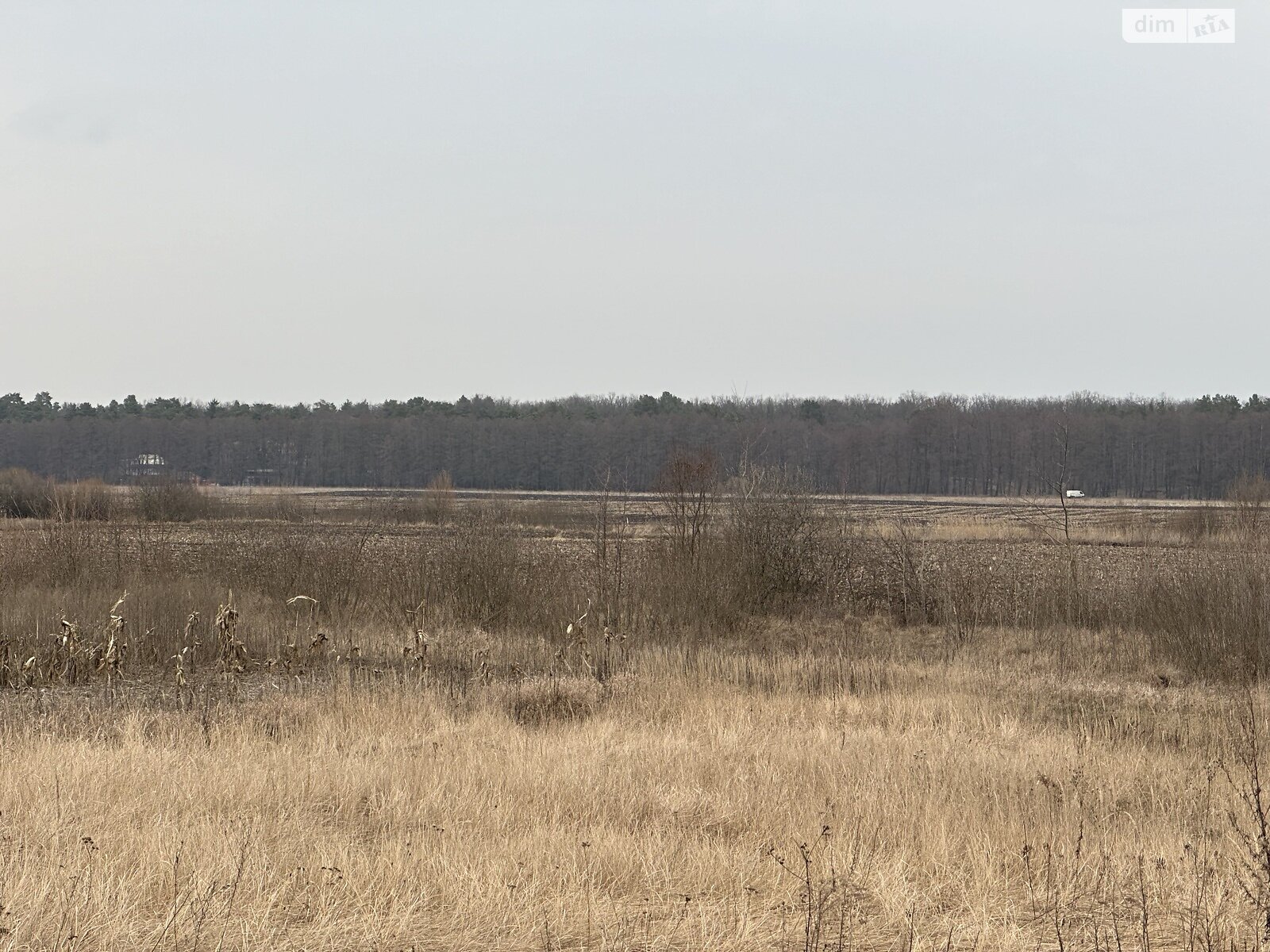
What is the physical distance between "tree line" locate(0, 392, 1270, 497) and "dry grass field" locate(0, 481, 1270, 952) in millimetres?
70367

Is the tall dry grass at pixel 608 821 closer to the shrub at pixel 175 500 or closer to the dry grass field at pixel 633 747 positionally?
the dry grass field at pixel 633 747

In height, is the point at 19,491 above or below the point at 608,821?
above

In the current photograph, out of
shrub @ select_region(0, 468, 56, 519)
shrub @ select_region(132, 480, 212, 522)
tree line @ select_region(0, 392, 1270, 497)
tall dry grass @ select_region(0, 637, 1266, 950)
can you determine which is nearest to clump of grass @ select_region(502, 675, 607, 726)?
tall dry grass @ select_region(0, 637, 1266, 950)

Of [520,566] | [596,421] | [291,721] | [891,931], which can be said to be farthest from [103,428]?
[891,931]

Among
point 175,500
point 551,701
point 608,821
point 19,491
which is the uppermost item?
point 19,491

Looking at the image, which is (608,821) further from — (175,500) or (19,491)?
(19,491)

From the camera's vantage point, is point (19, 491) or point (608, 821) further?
point (19, 491)

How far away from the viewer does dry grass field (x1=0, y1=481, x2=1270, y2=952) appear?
5309 millimetres

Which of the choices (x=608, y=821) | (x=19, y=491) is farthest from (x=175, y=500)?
(x=608, y=821)

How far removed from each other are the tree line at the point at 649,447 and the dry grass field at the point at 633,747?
70.4 m

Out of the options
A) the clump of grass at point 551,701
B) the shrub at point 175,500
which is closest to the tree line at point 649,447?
the shrub at point 175,500

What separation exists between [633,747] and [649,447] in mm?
91243

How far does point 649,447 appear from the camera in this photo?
10038 centimetres

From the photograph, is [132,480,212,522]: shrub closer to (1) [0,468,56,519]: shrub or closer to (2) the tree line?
(1) [0,468,56,519]: shrub
